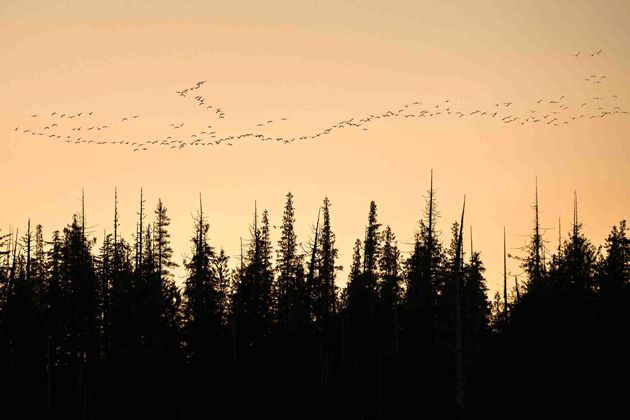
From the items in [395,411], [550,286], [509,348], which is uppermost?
[550,286]

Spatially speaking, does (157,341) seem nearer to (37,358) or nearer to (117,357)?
(117,357)

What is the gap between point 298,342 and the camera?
76.1 metres

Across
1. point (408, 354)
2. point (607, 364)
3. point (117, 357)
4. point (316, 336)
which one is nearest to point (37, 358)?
point (117, 357)

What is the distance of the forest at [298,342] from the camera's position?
64.9 m

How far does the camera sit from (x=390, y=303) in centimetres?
8175

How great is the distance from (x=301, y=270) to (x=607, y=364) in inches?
1320

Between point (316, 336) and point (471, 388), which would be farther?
point (316, 336)

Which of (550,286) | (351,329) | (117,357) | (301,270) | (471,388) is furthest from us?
(301,270)

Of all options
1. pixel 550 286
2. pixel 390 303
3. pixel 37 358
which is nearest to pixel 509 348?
pixel 550 286

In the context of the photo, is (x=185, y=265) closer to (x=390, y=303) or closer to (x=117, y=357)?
(x=117, y=357)

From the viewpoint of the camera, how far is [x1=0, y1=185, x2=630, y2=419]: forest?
64.9 metres

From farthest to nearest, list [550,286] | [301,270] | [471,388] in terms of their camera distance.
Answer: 1. [301,270]
2. [550,286]
3. [471,388]

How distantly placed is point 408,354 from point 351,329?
20.3 ft

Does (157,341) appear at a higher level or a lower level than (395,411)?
higher
